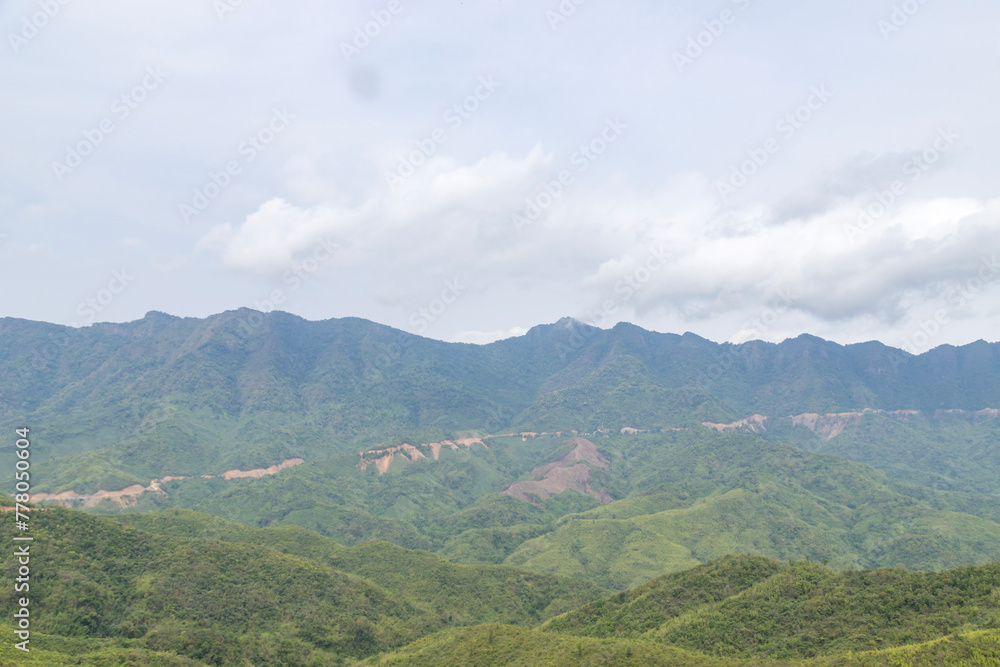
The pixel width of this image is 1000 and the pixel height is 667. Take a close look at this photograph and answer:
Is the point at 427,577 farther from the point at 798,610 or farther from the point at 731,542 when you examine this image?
the point at 731,542

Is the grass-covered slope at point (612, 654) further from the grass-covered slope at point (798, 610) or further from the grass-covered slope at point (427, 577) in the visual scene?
the grass-covered slope at point (427, 577)

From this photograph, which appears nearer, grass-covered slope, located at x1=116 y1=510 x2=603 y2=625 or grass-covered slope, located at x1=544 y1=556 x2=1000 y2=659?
grass-covered slope, located at x1=544 y1=556 x2=1000 y2=659

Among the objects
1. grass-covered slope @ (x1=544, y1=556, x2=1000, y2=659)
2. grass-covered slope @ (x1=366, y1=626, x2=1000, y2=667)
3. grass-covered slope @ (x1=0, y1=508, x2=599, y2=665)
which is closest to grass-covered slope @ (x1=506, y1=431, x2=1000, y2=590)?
grass-covered slope @ (x1=0, y1=508, x2=599, y2=665)

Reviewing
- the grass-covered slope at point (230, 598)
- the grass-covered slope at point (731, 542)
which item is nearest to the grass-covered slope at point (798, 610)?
the grass-covered slope at point (230, 598)

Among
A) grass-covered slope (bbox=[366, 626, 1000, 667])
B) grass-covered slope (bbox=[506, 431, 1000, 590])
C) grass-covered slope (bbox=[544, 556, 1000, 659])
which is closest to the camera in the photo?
grass-covered slope (bbox=[366, 626, 1000, 667])

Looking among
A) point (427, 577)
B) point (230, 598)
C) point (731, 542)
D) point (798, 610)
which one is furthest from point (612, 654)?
point (731, 542)

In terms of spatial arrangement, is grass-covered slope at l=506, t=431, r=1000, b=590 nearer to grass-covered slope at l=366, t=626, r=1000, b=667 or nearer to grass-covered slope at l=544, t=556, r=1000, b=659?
grass-covered slope at l=544, t=556, r=1000, b=659

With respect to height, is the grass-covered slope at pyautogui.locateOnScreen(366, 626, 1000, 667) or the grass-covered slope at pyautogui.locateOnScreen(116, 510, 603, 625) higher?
the grass-covered slope at pyautogui.locateOnScreen(366, 626, 1000, 667)

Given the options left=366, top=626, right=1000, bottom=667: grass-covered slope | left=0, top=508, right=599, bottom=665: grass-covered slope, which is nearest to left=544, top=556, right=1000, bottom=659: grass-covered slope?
left=366, top=626, right=1000, bottom=667: grass-covered slope

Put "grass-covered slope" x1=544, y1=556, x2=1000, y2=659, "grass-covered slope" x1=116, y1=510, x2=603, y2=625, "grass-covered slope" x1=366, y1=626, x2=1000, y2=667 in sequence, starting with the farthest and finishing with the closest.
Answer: "grass-covered slope" x1=116, y1=510, x2=603, y2=625 < "grass-covered slope" x1=544, y1=556, x2=1000, y2=659 < "grass-covered slope" x1=366, y1=626, x2=1000, y2=667

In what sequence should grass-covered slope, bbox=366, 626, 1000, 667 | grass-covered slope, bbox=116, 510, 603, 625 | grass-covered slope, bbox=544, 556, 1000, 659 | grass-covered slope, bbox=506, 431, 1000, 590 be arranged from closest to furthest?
grass-covered slope, bbox=366, 626, 1000, 667
grass-covered slope, bbox=544, 556, 1000, 659
grass-covered slope, bbox=116, 510, 603, 625
grass-covered slope, bbox=506, 431, 1000, 590

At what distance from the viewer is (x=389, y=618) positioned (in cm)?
10356

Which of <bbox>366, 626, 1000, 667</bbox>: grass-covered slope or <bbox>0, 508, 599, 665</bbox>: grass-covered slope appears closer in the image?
<bbox>366, 626, 1000, 667</bbox>: grass-covered slope

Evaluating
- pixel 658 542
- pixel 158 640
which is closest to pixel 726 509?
pixel 658 542
